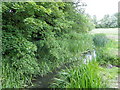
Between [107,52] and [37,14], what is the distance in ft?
5.93

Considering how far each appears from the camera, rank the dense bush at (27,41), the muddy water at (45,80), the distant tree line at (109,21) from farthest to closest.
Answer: the distant tree line at (109,21) → the muddy water at (45,80) → the dense bush at (27,41)

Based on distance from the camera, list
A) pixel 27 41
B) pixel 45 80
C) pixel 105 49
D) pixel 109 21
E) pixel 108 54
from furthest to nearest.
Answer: pixel 105 49 < pixel 108 54 < pixel 109 21 < pixel 45 80 < pixel 27 41

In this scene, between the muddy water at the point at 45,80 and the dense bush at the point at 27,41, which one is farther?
the muddy water at the point at 45,80

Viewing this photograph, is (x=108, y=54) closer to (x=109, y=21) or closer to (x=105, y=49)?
(x=105, y=49)

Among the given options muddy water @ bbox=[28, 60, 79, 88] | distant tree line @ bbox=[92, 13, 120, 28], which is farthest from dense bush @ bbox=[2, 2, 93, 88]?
distant tree line @ bbox=[92, 13, 120, 28]

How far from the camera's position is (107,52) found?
8.64ft

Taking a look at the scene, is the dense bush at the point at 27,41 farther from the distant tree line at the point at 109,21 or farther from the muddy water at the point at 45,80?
the distant tree line at the point at 109,21

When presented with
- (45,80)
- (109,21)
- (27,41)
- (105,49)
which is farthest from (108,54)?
(27,41)

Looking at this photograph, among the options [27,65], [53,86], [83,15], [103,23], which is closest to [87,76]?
[53,86]

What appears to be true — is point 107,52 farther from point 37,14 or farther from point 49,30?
point 37,14

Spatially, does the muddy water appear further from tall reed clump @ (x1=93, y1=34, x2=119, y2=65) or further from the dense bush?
tall reed clump @ (x1=93, y1=34, x2=119, y2=65)

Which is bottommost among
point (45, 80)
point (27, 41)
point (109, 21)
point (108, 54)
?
point (45, 80)

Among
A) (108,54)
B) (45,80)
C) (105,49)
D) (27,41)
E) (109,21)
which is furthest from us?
(105,49)

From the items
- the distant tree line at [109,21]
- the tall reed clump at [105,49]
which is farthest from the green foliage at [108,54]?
the distant tree line at [109,21]
